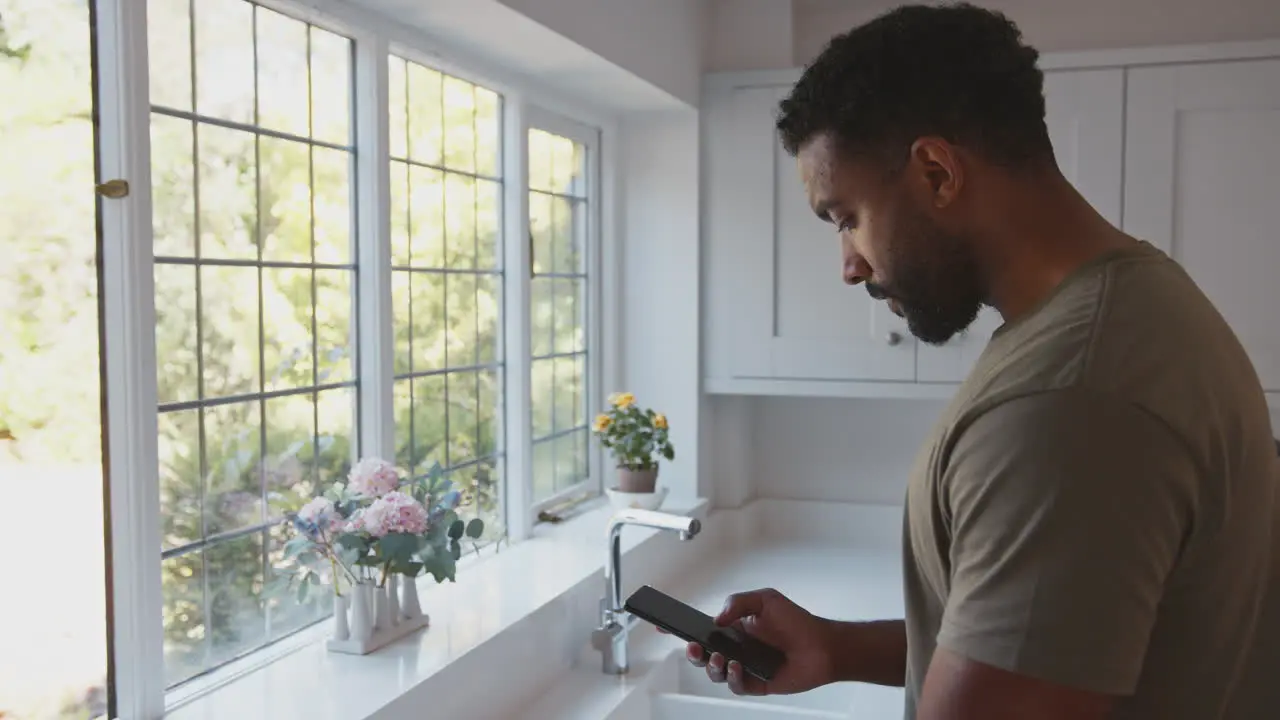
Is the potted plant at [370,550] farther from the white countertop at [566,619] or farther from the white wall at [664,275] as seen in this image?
the white wall at [664,275]

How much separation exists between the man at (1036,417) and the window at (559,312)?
177 centimetres

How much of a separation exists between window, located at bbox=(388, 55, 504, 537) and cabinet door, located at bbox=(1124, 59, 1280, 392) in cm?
152

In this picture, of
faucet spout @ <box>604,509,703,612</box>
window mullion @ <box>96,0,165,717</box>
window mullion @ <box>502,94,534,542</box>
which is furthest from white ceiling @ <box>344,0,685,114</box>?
faucet spout @ <box>604,509,703,612</box>

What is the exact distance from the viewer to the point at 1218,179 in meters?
2.62

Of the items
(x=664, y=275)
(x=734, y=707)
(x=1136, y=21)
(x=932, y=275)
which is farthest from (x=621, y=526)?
(x=1136, y=21)

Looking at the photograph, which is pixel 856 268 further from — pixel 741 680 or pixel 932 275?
pixel 741 680

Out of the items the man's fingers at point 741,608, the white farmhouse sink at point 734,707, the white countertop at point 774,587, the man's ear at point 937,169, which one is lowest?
the white farmhouse sink at point 734,707

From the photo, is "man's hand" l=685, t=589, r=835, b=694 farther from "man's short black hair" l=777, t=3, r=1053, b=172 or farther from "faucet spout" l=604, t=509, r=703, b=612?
"faucet spout" l=604, t=509, r=703, b=612

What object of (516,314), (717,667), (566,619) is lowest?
(566,619)

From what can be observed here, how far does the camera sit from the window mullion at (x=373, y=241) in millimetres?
A: 1924

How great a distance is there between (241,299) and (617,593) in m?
0.93

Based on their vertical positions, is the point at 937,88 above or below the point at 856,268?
above

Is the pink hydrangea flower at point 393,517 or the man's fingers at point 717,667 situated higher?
the pink hydrangea flower at point 393,517

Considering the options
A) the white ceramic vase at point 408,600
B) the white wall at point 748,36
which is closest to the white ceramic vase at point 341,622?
the white ceramic vase at point 408,600
